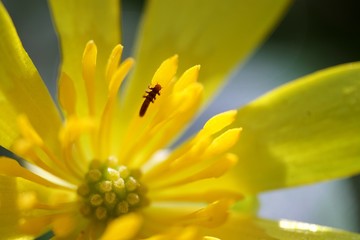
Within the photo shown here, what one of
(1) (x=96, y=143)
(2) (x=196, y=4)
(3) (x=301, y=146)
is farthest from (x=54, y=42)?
(3) (x=301, y=146)

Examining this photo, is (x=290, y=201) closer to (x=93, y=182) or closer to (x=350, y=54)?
(x=350, y=54)

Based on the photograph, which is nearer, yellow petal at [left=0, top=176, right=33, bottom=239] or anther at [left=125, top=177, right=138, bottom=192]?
yellow petal at [left=0, top=176, right=33, bottom=239]

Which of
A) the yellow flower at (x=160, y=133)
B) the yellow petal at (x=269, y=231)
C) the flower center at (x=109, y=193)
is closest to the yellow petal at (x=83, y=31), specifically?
the yellow flower at (x=160, y=133)

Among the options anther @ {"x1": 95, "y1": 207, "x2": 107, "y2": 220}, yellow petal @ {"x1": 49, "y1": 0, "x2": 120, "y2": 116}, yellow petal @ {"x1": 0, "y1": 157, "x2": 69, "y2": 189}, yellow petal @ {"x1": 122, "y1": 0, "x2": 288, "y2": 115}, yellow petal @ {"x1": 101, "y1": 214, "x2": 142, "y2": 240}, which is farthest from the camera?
yellow petal @ {"x1": 122, "y1": 0, "x2": 288, "y2": 115}

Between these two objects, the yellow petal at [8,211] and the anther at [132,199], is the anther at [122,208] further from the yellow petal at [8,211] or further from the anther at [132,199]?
the yellow petal at [8,211]

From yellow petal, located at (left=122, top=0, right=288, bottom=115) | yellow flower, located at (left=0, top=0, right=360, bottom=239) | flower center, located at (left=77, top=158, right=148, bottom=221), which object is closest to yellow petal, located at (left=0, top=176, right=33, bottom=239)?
yellow flower, located at (left=0, top=0, right=360, bottom=239)

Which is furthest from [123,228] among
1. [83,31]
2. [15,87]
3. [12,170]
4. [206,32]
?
[206,32]

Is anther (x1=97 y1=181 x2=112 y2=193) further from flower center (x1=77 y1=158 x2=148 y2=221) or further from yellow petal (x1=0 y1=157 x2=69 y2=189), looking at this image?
yellow petal (x1=0 y1=157 x2=69 y2=189)

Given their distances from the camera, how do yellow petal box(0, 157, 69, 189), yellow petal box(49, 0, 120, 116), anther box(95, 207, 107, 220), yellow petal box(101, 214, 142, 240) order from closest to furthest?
yellow petal box(101, 214, 142, 240), yellow petal box(0, 157, 69, 189), anther box(95, 207, 107, 220), yellow petal box(49, 0, 120, 116)
